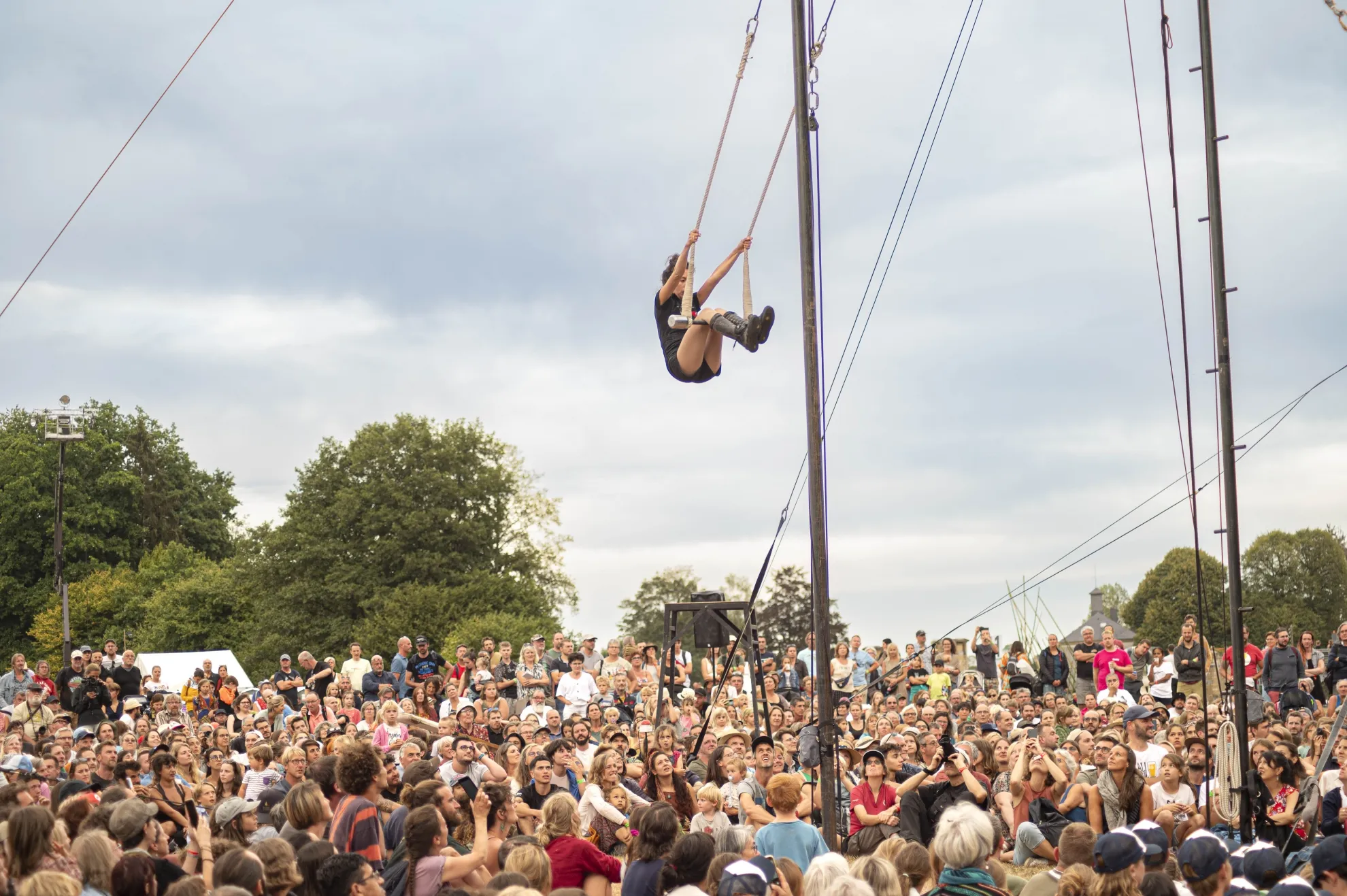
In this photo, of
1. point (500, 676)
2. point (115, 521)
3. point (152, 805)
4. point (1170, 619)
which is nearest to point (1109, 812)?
point (152, 805)

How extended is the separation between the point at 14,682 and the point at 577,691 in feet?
24.2

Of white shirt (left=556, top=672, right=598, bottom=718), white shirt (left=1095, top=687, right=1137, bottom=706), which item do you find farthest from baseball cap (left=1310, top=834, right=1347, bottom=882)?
white shirt (left=556, top=672, right=598, bottom=718)

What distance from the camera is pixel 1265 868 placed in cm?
498

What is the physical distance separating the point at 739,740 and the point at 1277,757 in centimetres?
378

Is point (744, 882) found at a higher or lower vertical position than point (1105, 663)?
lower

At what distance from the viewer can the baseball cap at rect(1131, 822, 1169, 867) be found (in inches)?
205

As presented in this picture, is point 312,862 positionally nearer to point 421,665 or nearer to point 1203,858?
point 1203,858

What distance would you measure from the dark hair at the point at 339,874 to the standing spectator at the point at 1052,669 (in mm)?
12911

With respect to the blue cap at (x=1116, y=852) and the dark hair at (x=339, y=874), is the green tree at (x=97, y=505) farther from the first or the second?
the blue cap at (x=1116, y=852)

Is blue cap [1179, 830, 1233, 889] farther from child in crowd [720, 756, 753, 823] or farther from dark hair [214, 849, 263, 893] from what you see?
child in crowd [720, 756, 753, 823]

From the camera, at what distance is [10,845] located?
17.9 ft

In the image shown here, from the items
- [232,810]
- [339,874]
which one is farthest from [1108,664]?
[339,874]

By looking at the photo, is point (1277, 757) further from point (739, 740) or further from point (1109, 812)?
point (739, 740)

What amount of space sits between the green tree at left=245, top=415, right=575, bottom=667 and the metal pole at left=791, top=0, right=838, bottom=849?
3293 cm
